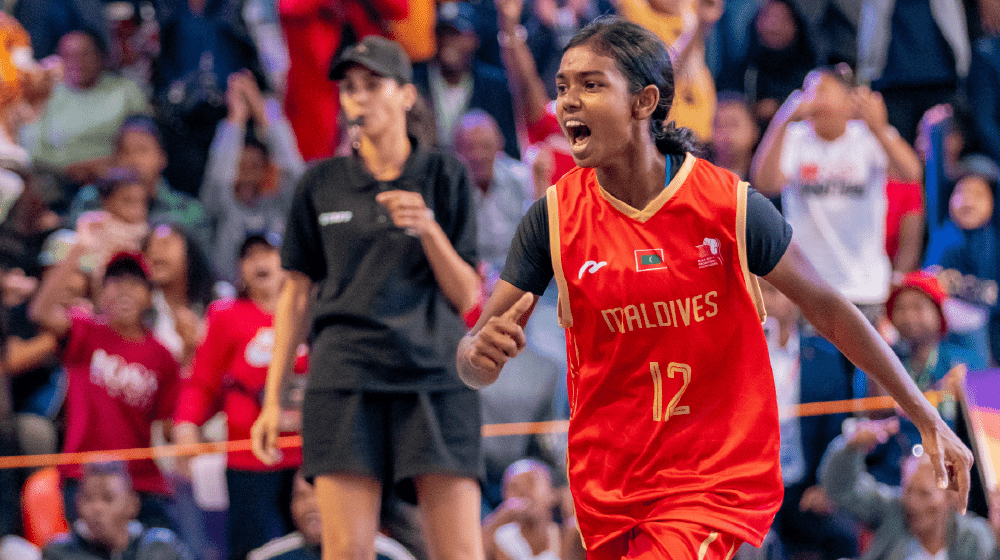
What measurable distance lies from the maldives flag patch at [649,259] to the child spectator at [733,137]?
3.75 meters

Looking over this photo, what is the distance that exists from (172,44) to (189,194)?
963 mm

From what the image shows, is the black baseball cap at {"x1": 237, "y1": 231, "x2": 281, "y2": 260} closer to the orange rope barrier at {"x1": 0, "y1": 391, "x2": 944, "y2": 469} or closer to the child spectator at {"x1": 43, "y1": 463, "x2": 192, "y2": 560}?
the orange rope barrier at {"x1": 0, "y1": 391, "x2": 944, "y2": 469}

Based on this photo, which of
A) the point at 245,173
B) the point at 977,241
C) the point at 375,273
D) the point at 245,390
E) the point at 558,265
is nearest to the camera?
the point at 558,265

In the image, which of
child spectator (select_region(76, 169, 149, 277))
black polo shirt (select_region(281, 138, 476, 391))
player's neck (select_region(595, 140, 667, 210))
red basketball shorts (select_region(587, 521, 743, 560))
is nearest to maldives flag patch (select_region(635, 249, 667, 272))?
player's neck (select_region(595, 140, 667, 210))

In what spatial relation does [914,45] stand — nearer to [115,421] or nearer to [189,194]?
[189,194]

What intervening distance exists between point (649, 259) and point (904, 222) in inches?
160

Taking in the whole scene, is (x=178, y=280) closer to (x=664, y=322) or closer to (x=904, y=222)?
(x=664, y=322)

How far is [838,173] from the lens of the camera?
19.6ft

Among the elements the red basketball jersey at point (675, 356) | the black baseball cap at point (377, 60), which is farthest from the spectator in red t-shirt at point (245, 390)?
the red basketball jersey at point (675, 356)

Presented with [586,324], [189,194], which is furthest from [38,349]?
[586,324]

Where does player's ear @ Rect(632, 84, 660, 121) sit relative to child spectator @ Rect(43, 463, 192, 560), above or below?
above

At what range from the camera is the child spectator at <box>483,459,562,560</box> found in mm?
4625

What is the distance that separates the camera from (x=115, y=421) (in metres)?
4.98

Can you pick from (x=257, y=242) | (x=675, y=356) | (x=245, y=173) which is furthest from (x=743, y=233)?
(x=245, y=173)
